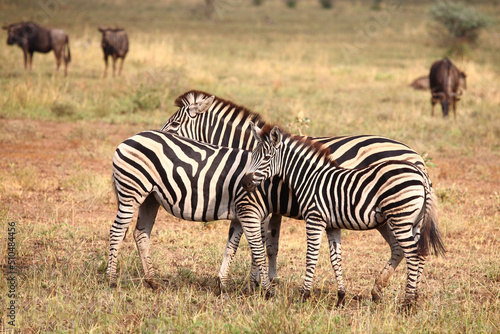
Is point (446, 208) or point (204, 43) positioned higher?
point (204, 43)

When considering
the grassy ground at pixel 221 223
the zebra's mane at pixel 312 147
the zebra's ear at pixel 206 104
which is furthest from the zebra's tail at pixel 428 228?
the zebra's ear at pixel 206 104

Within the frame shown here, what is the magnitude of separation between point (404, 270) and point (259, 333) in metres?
2.49

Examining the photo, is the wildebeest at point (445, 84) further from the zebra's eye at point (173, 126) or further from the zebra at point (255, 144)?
the zebra's eye at point (173, 126)

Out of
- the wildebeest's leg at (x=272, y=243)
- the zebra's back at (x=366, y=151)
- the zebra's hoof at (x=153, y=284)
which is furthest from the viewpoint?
the wildebeest's leg at (x=272, y=243)

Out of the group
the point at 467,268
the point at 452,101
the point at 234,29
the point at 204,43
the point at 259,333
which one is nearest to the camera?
the point at 259,333

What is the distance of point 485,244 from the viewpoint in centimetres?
673

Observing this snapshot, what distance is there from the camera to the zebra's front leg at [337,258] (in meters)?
4.88

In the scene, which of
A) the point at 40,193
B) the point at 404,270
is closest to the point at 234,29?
the point at 40,193

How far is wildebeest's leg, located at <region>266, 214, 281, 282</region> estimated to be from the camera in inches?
216

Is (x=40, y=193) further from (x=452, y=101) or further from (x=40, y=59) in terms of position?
(x=40, y=59)

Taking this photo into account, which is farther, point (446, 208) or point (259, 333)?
point (446, 208)

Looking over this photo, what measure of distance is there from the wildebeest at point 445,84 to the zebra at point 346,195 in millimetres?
9542

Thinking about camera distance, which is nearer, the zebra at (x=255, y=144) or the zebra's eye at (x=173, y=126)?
the zebra at (x=255, y=144)

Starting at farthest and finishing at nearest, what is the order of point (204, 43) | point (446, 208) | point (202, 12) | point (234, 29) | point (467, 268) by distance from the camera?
point (202, 12) → point (234, 29) → point (204, 43) → point (446, 208) → point (467, 268)
